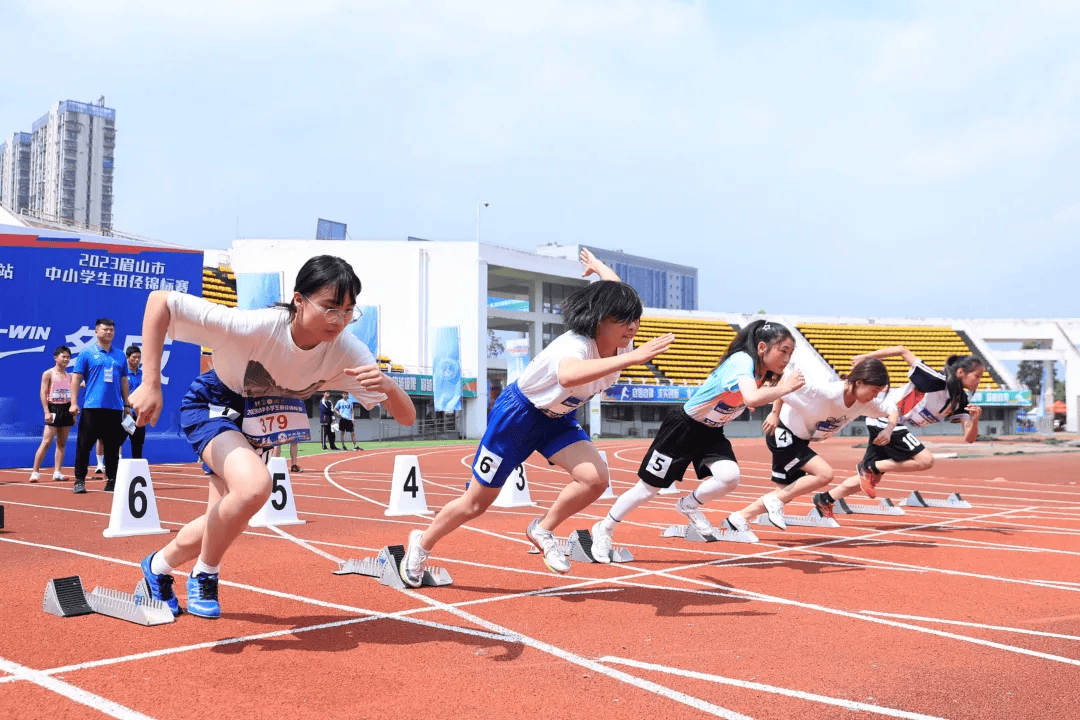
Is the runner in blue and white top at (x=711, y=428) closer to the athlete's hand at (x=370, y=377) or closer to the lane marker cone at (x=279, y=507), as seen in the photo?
the athlete's hand at (x=370, y=377)

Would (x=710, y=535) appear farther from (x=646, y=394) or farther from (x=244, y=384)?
(x=646, y=394)

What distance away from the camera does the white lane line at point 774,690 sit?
291 cm

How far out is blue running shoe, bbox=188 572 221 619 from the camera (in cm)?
409

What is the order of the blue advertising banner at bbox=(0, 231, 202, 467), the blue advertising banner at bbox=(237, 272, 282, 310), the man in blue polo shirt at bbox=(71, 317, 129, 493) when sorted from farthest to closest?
the blue advertising banner at bbox=(237, 272, 282, 310), the blue advertising banner at bbox=(0, 231, 202, 467), the man in blue polo shirt at bbox=(71, 317, 129, 493)

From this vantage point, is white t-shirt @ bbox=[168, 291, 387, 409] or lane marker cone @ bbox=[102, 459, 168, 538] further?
lane marker cone @ bbox=[102, 459, 168, 538]

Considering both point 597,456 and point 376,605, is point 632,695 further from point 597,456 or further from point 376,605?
point 597,456

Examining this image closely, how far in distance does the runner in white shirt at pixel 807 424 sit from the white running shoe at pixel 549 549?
2.68 m

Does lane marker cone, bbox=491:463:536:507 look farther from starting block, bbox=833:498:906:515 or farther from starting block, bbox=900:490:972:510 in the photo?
starting block, bbox=900:490:972:510

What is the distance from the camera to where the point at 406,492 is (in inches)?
365

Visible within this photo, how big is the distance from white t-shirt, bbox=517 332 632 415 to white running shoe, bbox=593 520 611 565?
1.50 metres

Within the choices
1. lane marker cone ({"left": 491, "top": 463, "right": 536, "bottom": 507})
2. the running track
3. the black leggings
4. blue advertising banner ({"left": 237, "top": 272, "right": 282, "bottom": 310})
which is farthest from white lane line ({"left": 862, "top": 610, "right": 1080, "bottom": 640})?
blue advertising banner ({"left": 237, "top": 272, "right": 282, "bottom": 310})

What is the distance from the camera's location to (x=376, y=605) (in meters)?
4.62

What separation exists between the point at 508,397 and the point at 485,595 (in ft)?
3.65

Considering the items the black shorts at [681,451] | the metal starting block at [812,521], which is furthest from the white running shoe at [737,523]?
the metal starting block at [812,521]
